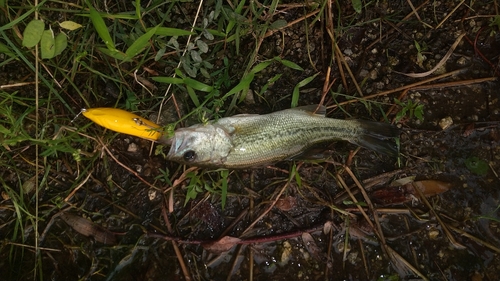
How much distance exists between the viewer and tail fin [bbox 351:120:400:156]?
131 inches

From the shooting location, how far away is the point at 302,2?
11.5 feet

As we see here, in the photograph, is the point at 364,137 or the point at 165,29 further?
the point at 364,137

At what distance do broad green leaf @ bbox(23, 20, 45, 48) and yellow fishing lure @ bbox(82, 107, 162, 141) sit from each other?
0.61m

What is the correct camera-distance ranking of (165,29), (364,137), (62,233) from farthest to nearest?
(62,233) < (364,137) < (165,29)

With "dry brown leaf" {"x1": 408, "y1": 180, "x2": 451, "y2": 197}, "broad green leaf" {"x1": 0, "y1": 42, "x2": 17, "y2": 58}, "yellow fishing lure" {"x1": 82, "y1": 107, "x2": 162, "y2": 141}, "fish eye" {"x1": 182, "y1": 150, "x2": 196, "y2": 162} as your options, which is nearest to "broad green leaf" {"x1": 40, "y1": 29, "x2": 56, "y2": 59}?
"broad green leaf" {"x1": 0, "y1": 42, "x2": 17, "y2": 58}

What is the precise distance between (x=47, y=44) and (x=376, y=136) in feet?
8.64

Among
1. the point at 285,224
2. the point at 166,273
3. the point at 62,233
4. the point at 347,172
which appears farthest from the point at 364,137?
the point at 62,233

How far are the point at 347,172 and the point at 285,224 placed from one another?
70cm

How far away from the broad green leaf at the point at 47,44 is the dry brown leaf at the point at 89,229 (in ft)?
4.48

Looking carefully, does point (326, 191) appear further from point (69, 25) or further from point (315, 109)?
point (69, 25)

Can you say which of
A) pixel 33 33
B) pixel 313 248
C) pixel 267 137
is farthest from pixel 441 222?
pixel 33 33

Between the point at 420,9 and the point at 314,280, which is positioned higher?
the point at 420,9

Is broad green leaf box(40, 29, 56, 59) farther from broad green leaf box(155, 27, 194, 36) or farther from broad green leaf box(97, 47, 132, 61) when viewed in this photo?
broad green leaf box(155, 27, 194, 36)

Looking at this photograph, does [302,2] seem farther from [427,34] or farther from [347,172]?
[347,172]
